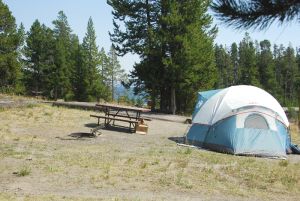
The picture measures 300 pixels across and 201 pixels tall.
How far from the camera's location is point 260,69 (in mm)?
89625

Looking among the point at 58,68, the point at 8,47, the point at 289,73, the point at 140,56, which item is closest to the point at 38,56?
the point at 58,68

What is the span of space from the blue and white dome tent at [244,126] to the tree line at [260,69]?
63.8 metres

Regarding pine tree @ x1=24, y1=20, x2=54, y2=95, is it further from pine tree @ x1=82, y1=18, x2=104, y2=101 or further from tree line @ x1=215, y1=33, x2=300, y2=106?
tree line @ x1=215, y1=33, x2=300, y2=106

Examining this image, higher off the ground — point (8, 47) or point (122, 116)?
point (8, 47)

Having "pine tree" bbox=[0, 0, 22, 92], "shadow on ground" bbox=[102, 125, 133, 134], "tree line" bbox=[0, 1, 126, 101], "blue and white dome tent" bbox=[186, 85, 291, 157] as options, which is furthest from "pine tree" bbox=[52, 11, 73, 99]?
"blue and white dome tent" bbox=[186, 85, 291, 157]

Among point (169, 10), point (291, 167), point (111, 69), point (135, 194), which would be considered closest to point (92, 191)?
point (135, 194)

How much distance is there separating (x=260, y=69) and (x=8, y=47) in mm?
57736

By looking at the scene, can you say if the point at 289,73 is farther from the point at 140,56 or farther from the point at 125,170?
the point at 125,170

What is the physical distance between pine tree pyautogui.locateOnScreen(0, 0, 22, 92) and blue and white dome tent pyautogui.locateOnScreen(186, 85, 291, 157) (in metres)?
30.6

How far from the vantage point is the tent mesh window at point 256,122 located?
1589cm

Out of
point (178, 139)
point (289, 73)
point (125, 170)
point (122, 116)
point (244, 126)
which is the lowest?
point (125, 170)

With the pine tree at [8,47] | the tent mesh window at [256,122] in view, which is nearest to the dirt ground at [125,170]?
the tent mesh window at [256,122]

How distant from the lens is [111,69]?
292ft

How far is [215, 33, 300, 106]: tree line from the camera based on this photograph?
82.2 meters
